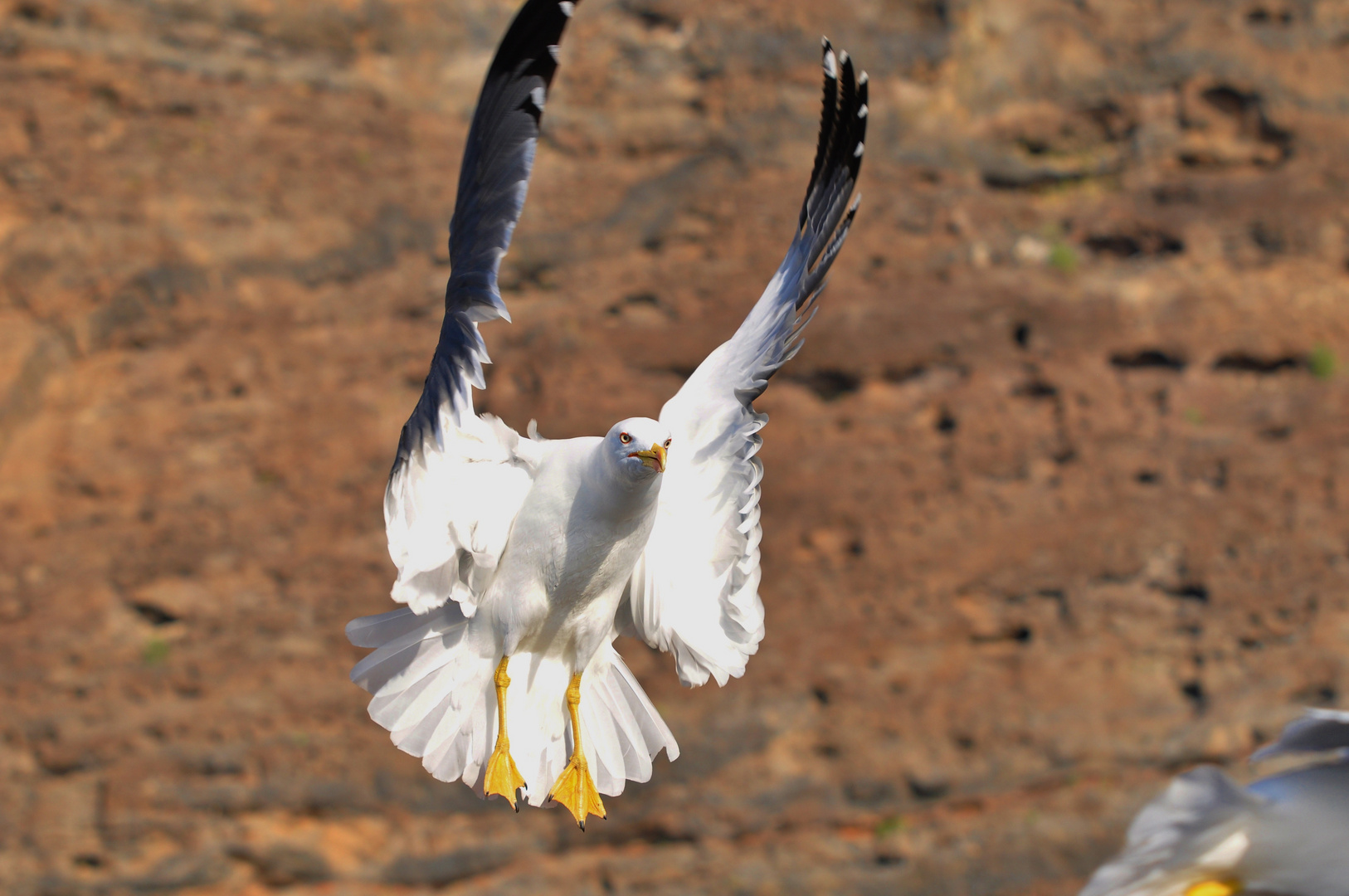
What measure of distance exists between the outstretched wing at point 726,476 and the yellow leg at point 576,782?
200 millimetres

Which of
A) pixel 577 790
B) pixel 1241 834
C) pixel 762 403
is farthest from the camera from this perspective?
pixel 762 403

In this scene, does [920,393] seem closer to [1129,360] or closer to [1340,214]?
[1129,360]

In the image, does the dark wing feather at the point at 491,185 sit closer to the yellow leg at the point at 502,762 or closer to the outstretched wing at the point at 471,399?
the outstretched wing at the point at 471,399

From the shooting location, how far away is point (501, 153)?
187 cm

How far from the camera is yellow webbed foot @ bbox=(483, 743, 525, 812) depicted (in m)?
2.15

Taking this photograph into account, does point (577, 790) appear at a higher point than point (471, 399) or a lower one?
lower

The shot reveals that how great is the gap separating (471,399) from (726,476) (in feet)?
1.91

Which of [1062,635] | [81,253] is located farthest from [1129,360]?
[81,253]

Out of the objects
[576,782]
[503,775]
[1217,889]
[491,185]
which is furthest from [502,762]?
[1217,889]

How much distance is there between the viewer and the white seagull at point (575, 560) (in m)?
2.05

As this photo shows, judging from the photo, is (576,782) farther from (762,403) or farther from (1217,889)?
(762,403)

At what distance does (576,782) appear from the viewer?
2.29 metres

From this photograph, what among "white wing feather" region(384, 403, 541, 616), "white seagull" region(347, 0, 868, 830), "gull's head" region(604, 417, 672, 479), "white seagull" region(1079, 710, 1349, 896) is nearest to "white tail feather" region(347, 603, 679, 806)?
"white seagull" region(347, 0, 868, 830)

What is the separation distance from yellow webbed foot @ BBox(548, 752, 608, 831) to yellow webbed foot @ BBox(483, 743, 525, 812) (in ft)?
0.27
